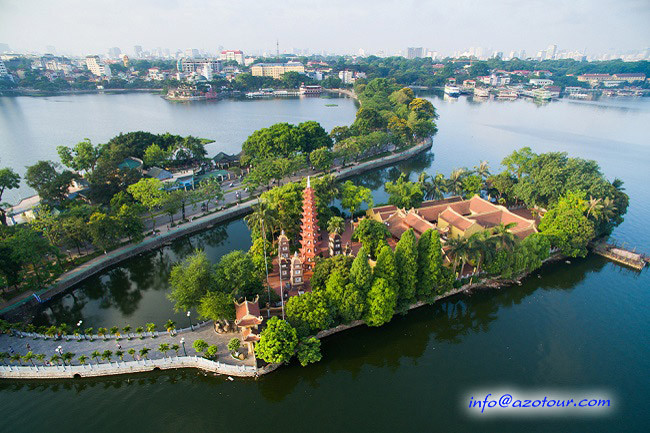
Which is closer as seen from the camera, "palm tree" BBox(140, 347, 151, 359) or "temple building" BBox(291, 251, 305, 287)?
"palm tree" BBox(140, 347, 151, 359)

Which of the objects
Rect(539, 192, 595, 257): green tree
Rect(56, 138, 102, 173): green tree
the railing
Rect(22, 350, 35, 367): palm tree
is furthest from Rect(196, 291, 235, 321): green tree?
Rect(56, 138, 102, 173): green tree

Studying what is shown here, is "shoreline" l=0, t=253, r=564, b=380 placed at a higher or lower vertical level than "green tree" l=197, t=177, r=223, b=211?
lower

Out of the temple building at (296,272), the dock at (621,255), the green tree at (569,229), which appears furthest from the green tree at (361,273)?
the dock at (621,255)

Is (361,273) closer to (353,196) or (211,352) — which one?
(211,352)

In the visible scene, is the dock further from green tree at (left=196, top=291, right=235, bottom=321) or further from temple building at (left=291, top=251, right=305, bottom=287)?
green tree at (left=196, top=291, right=235, bottom=321)

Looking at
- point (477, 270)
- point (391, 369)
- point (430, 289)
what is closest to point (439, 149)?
point (477, 270)

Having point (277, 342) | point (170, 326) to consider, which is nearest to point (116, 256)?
point (170, 326)
